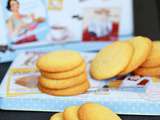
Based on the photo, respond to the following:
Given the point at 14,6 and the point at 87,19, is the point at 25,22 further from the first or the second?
the point at 87,19

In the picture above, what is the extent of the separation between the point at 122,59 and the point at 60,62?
0.43 feet

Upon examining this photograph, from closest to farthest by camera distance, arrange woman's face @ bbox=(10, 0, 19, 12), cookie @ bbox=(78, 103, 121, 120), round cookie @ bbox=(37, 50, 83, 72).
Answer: cookie @ bbox=(78, 103, 121, 120) → round cookie @ bbox=(37, 50, 83, 72) → woman's face @ bbox=(10, 0, 19, 12)

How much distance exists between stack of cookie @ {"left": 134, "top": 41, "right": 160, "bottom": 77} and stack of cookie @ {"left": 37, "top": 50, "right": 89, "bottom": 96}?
0.43ft

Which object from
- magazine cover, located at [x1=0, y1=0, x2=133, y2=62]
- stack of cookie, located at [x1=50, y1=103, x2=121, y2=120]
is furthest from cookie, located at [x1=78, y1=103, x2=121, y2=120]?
magazine cover, located at [x1=0, y1=0, x2=133, y2=62]

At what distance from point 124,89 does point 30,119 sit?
190 millimetres

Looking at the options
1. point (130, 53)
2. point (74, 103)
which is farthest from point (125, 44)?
point (74, 103)

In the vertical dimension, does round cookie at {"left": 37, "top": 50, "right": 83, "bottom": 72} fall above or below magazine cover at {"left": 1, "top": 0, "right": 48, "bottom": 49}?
below

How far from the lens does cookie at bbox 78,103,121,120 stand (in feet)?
1.79

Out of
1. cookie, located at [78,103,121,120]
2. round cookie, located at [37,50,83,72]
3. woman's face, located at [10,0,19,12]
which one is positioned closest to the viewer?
cookie, located at [78,103,121,120]

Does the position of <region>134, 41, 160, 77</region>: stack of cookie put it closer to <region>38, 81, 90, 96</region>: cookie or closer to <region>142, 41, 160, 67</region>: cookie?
<region>142, 41, 160, 67</region>: cookie

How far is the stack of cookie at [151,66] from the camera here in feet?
2.37

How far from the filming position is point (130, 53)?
71 cm

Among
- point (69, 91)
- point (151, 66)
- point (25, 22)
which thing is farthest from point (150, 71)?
point (25, 22)

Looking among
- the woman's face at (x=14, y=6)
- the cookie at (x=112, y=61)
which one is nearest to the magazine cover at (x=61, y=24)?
the woman's face at (x=14, y=6)
